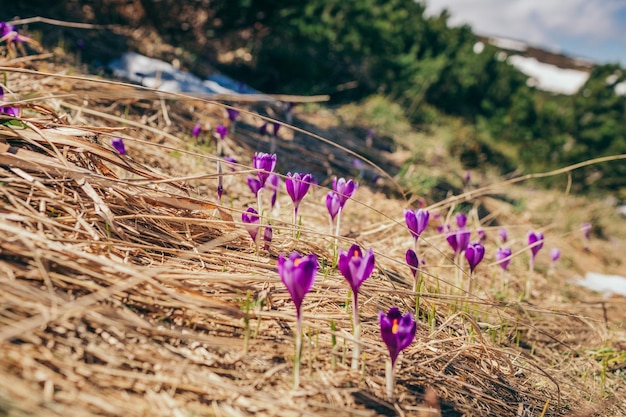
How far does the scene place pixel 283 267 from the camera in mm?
1294

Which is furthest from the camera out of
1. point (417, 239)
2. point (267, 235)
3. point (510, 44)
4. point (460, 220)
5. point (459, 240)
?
point (510, 44)

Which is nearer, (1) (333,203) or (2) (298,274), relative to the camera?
(2) (298,274)

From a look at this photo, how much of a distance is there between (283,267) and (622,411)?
1.60 meters

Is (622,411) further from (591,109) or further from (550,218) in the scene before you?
(591,109)

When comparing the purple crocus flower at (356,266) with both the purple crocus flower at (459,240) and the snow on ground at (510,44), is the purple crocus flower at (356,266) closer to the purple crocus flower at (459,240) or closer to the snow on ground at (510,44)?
the purple crocus flower at (459,240)

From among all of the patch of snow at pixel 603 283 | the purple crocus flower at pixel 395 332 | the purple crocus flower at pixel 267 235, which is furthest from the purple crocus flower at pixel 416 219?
the patch of snow at pixel 603 283

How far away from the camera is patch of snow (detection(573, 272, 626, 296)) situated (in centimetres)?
400

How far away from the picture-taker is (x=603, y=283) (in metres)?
4.32

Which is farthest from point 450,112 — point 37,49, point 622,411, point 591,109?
point 622,411

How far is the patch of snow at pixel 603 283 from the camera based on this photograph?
400cm

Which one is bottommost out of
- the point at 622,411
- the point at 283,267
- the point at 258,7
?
the point at 622,411

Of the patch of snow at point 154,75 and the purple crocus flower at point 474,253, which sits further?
the patch of snow at point 154,75

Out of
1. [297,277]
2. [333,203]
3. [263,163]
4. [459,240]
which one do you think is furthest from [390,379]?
[459,240]

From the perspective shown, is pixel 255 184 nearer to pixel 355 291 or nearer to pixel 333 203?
pixel 333 203
